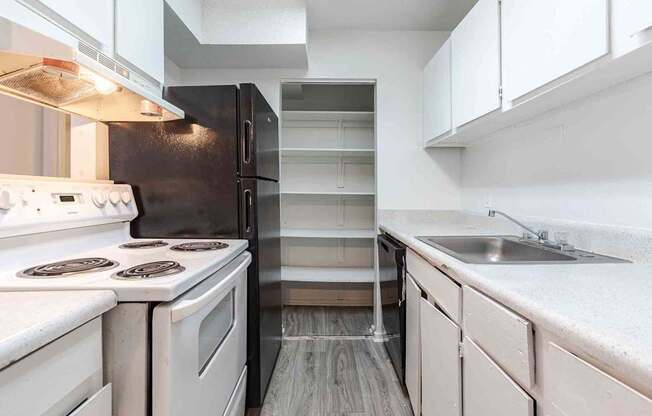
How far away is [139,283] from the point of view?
80 centimetres

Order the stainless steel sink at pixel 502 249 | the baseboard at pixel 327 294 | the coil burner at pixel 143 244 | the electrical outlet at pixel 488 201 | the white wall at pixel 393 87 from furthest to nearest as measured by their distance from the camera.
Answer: the baseboard at pixel 327 294
the white wall at pixel 393 87
the electrical outlet at pixel 488 201
the coil burner at pixel 143 244
the stainless steel sink at pixel 502 249

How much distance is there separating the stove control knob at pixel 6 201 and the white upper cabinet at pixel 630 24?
1.79 metres

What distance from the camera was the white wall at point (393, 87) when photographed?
2.52 metres

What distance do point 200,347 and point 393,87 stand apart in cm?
231

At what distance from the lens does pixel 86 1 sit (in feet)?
3.49

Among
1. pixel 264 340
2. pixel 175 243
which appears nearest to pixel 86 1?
pixel 175 243

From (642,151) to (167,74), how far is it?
8.99 ft

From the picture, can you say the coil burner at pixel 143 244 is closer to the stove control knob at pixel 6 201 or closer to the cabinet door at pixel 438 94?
the stove control knob at pixel 6 201

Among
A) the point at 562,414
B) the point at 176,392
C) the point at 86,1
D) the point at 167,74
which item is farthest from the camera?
the point at 167,74

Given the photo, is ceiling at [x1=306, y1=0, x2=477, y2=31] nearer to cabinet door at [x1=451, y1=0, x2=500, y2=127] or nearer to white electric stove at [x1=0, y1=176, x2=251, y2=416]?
cabinet door at [x1=451, y1=0, x2=500, y2=127]

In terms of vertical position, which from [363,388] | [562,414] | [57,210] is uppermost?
[57,210]

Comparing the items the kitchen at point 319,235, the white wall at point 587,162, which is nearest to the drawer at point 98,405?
the kitchen at point 319,235

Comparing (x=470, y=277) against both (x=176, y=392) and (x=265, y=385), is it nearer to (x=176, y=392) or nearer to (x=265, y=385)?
(x=176, y=392)

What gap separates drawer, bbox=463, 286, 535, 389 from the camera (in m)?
0.64
